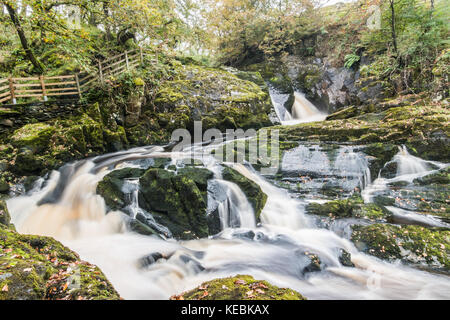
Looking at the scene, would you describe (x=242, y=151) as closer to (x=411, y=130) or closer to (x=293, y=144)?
(x=293, y=144)

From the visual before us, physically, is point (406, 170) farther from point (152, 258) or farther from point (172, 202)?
point (152, 258)

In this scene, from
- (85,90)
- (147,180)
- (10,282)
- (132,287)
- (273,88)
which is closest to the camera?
(10,282)

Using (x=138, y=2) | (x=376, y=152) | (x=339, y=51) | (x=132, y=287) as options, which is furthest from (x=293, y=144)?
(x=339, y=51)

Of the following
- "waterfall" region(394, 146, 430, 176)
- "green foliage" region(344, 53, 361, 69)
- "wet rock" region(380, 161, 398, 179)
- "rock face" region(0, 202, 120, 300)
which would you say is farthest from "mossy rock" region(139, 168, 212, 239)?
"green foliage" region(344, 53, 361, 69)

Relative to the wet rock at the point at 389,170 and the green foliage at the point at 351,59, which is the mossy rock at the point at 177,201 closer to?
the wet rock at the point at 389,170

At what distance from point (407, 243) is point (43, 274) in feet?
19.7

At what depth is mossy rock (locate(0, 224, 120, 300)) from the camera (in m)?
2.06

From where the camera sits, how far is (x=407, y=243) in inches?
183

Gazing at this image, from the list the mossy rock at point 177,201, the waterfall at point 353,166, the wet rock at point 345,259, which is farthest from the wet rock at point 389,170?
the mossy rock at point 177,201

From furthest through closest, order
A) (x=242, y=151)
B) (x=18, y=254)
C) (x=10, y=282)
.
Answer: (x=242, y=151), (x=18, y=254), (x=10, y=282)

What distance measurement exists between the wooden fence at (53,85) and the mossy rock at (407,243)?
10504 mm

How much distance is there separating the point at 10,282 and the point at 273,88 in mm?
16821

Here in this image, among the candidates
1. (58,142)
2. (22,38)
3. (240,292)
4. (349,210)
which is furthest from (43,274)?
(22,38)

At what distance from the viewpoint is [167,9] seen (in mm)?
12039
